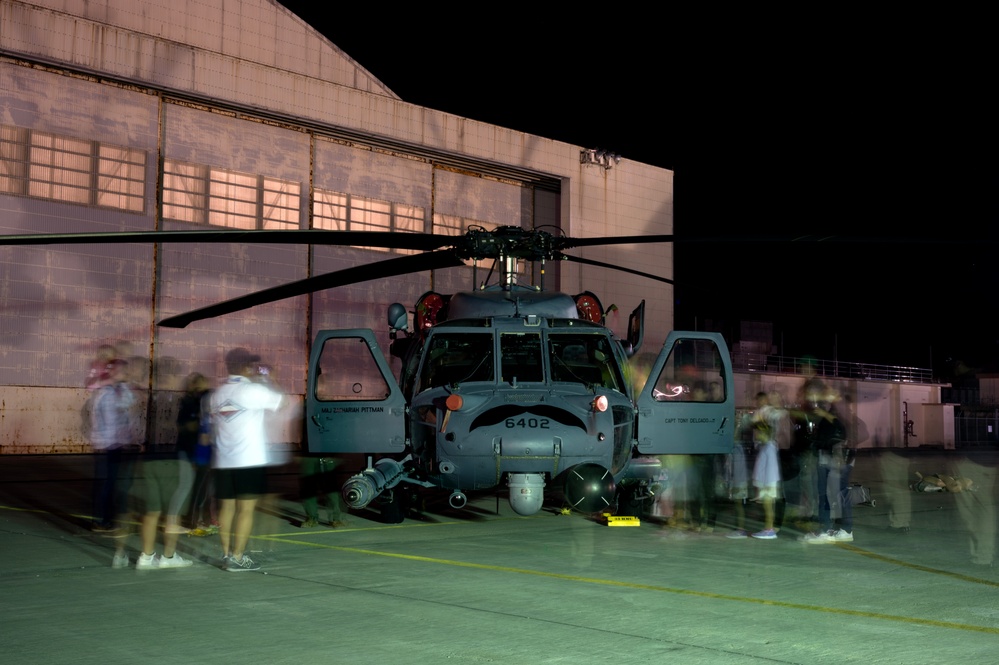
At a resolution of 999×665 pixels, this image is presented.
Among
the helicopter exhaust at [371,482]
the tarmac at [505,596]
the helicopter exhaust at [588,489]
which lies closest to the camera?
the tarmac at [505,596]

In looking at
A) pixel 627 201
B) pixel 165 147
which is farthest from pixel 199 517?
pixel 627 201

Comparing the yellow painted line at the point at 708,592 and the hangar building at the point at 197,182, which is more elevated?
the hangar building at the point at 197,182

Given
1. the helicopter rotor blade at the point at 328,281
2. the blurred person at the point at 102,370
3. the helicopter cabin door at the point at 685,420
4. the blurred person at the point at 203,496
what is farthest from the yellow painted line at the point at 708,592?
the helicopter rotor blade at the point at 328,281

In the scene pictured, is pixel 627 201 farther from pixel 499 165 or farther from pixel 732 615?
pixel 732 615

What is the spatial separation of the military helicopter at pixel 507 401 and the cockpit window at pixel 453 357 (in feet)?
0.05

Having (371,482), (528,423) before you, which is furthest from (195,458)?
(528,423)

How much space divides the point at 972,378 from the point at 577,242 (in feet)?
226

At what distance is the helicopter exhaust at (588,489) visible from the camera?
31.7ft

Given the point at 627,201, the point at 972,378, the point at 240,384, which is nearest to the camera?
the point at 240,384

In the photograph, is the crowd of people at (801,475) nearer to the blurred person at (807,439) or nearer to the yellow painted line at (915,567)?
the blurred person at (807,439)

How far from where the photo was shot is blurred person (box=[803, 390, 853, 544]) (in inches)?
438

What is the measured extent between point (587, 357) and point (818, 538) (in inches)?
126

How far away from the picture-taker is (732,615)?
22.6 feet

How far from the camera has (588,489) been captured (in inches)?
381
